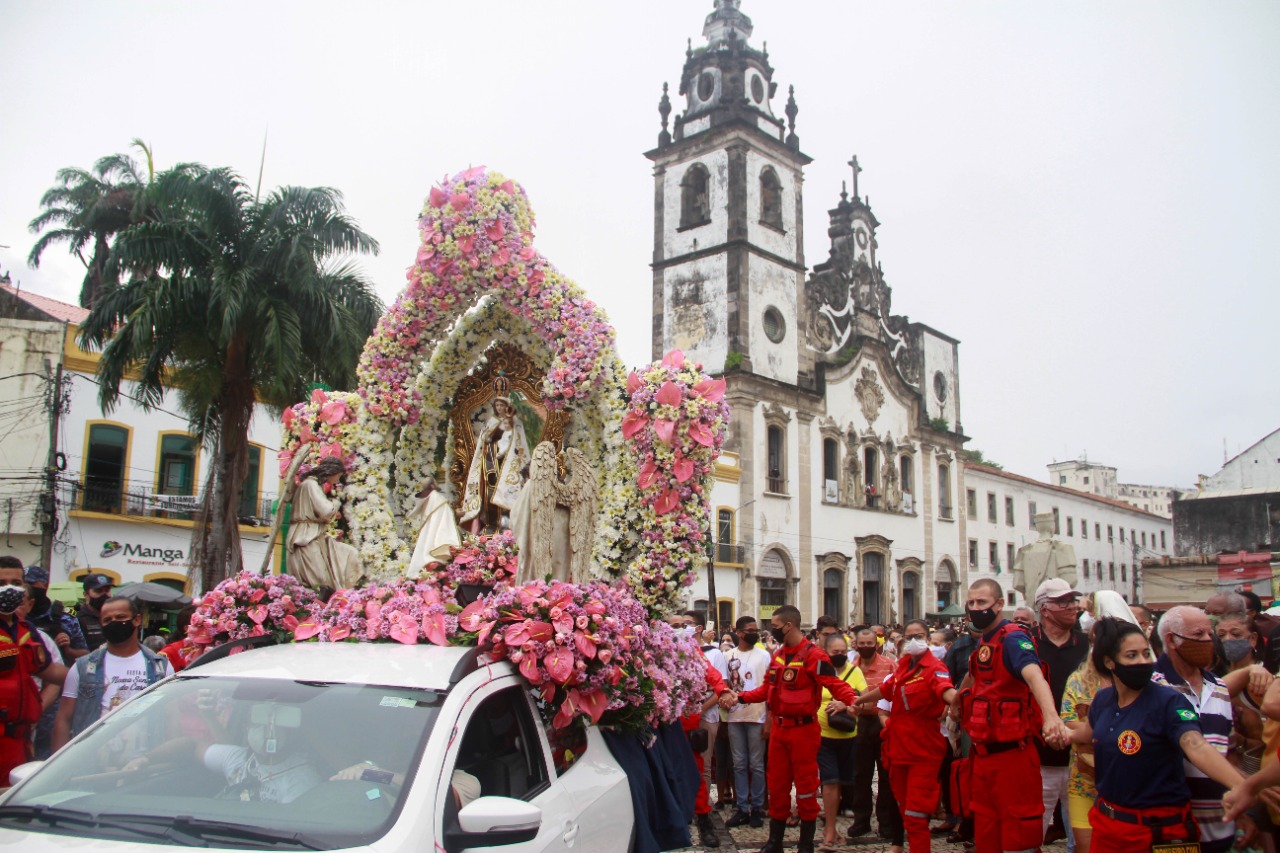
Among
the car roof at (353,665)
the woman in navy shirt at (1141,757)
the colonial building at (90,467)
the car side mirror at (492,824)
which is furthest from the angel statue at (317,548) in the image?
the colonial building at (90,467)

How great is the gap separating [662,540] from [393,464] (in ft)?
8.60

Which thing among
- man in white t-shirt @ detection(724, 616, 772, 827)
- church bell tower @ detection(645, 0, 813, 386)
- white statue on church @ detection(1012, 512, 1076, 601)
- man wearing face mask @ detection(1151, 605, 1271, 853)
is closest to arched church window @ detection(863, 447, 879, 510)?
church bell tower @ detection(645, 0, 813, 386)

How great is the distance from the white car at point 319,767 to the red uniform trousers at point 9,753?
101 inches

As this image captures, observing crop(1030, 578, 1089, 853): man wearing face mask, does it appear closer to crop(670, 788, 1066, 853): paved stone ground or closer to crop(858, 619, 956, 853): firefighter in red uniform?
crop(858, 619, 956, 853): firefighter in red uniform

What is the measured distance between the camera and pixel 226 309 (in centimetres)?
1538

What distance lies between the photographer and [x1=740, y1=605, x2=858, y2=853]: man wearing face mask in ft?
25.3

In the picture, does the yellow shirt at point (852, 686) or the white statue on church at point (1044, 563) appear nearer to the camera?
the yellow shirt at point (852, 686)

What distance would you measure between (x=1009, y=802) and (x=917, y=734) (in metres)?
1.44

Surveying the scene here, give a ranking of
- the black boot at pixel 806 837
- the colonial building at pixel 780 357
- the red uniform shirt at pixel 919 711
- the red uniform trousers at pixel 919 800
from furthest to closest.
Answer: the colonial building at pixel 780 357 < the black boot at pixel 806 837 < the red uniform shirt at pixel 919 711 < the red uniform trousers at pixel 919 800

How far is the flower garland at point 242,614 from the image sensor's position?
6141 mm

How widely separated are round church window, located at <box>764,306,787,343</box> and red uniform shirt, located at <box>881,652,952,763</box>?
2664 centimetres

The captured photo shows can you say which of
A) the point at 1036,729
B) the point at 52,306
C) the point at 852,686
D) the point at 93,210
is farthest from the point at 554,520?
the point at 52,306

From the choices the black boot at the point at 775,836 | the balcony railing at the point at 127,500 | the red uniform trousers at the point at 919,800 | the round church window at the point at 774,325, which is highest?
the round church window at the point at 774,325

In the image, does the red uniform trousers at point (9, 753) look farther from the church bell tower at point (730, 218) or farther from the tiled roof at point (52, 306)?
the church bell tower at point (730, 218)
